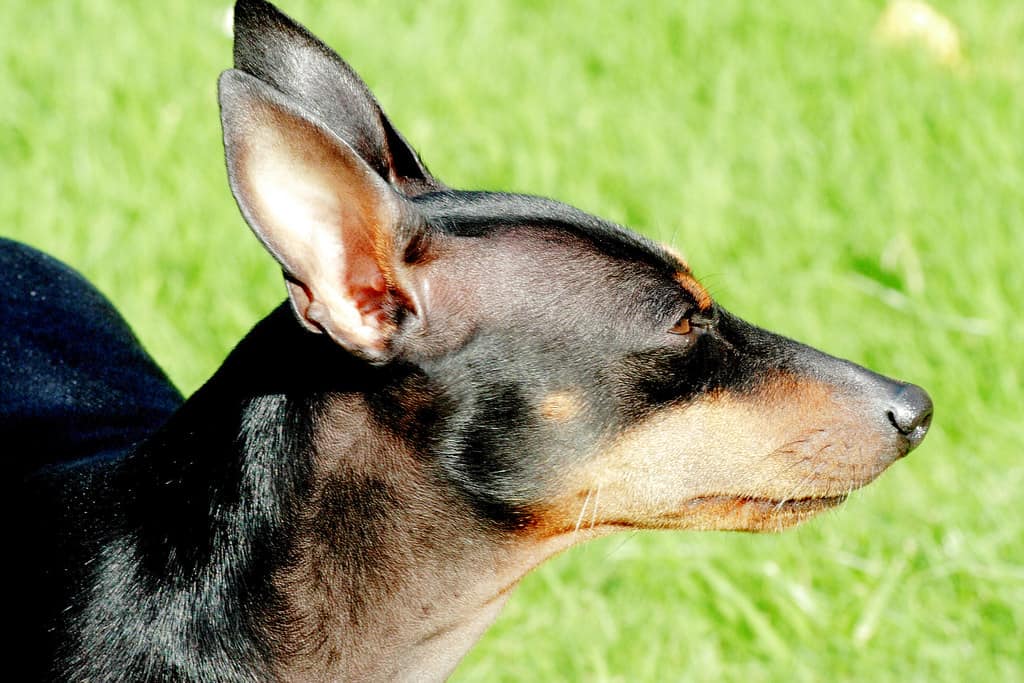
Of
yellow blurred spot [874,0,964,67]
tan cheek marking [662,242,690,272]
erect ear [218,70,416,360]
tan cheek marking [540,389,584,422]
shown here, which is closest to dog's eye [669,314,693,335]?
tan cheek marking [662,242,690,272]

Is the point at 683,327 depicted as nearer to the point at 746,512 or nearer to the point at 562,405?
the point at 562,405

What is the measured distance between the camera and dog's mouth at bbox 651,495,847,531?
319 centimetres

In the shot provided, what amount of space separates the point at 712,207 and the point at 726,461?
357 cm

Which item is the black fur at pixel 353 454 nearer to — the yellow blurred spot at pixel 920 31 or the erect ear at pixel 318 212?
the erect ear at pixel 318 212

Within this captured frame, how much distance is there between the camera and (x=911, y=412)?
10.8 ft

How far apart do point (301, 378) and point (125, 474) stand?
0.48 m

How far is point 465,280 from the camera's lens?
2.96 meters

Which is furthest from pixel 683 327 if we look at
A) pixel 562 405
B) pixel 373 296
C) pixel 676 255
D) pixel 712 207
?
pixel 712 207

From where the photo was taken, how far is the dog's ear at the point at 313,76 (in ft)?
10.6

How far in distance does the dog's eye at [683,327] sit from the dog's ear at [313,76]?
0.72 meters

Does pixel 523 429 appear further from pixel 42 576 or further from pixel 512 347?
pixel 42 576

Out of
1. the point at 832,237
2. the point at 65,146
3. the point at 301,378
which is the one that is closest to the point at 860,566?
the point at 832,237

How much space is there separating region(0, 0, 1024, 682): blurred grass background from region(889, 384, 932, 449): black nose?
1.21m

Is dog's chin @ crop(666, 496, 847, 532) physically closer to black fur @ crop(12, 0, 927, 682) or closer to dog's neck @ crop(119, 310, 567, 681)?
black fur @ crop(12, 0, 927, 682)
